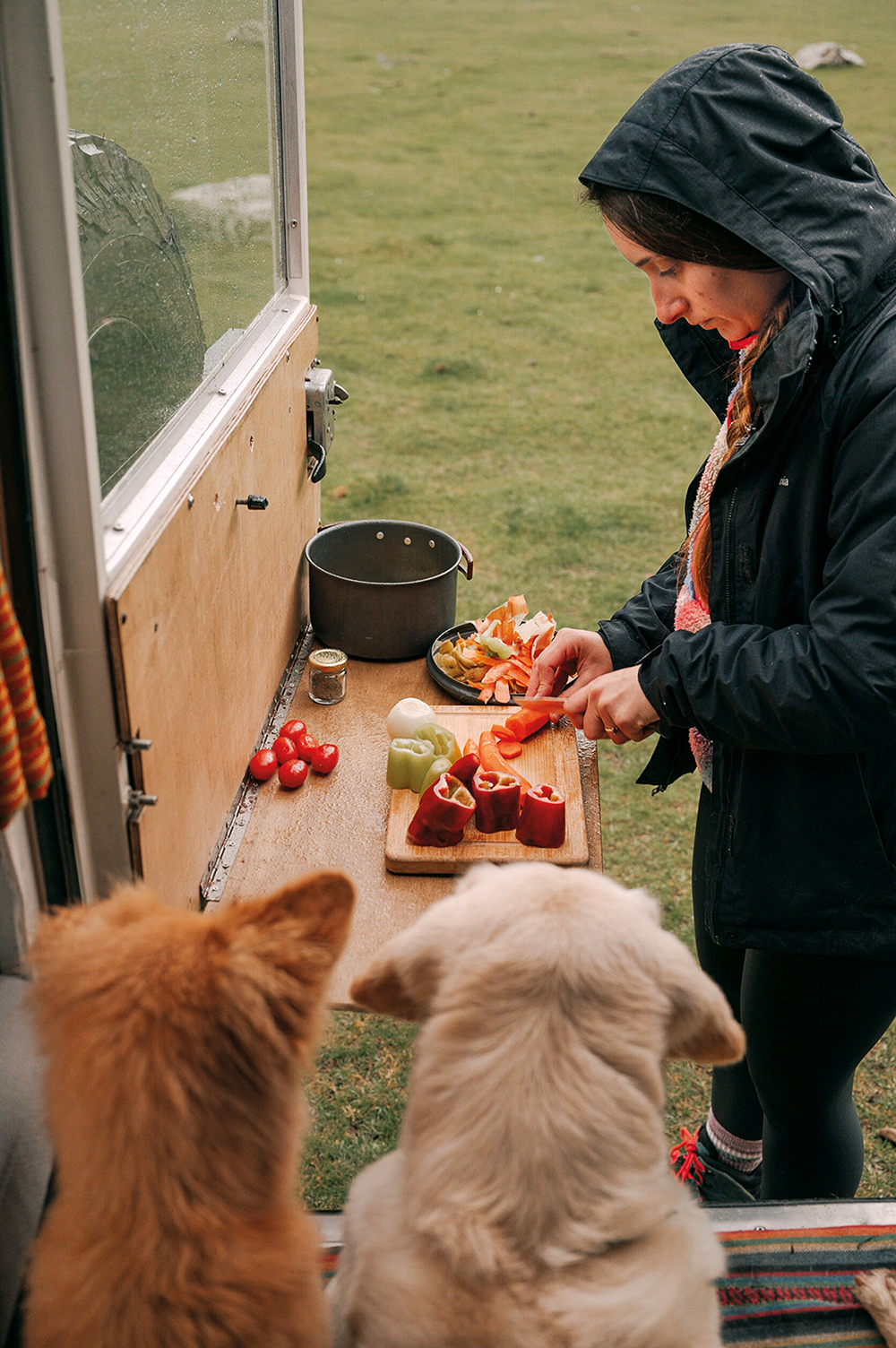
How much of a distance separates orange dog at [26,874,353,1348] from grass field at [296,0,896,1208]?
1883 mm

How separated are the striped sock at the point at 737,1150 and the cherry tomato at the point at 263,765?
1389 mm

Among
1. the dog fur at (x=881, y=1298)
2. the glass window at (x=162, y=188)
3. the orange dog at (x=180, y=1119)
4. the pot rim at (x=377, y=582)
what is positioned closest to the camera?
the orange dog at (x=180, y=1119)

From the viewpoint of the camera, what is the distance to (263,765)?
2.49 m

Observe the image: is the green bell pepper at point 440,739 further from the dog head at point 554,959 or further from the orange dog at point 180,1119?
the orange dog at point 180,1119

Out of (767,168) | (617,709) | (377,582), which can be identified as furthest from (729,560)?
(377,582)

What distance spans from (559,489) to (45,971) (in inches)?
250

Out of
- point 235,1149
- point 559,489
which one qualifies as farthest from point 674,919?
point 559,489

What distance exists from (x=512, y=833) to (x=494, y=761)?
0.76 feet

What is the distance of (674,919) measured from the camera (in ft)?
12.9

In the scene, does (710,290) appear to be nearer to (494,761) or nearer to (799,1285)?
(494,761)

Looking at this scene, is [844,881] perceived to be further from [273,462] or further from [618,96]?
[618,96]

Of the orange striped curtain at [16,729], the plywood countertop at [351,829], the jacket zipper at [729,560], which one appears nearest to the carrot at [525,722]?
the plywood countertop at [351,829]

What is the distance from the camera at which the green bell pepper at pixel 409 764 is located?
2443mm

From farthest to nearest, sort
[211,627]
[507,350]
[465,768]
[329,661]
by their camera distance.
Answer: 1. [507,350]
2. [329,661]
3. [465,768]
4. [211,627]
